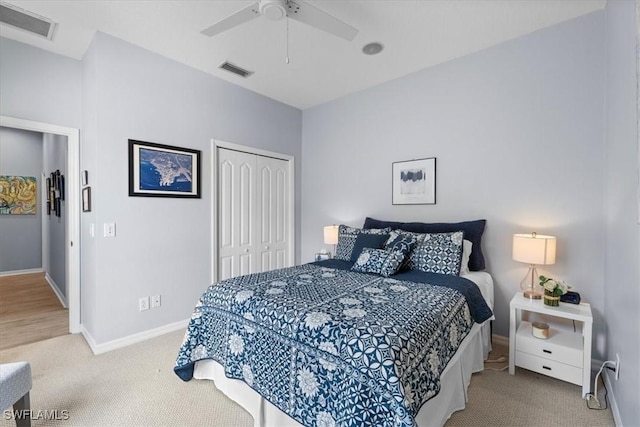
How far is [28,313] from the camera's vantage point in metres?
3.59

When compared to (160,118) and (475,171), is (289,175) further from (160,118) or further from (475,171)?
(475,171)

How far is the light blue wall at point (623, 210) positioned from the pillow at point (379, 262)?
1362mm

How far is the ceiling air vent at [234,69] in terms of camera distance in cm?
320

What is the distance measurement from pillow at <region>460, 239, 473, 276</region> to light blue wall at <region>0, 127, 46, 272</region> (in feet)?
24.7

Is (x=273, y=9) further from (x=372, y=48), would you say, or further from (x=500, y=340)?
(x=500, y=340)

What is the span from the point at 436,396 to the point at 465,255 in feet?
4.80

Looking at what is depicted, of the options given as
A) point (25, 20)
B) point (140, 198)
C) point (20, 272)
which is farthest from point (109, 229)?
point (20, 272)

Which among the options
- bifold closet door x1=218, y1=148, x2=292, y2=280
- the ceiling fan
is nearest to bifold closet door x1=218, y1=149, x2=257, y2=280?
bifold closet door x1=218, y1=148, x2=292, y2=280

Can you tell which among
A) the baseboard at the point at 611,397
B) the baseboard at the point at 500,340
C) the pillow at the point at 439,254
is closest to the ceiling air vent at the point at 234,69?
the pillow at the point at 439,254

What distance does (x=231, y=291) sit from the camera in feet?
6.35

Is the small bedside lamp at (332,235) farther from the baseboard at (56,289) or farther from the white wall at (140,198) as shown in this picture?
the baseboard at (56,289)

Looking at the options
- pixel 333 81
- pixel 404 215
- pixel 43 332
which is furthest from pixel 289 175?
pixel 43 332

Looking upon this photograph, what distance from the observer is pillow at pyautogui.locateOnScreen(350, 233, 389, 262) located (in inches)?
111

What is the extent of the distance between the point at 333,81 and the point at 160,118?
79.3 inches
